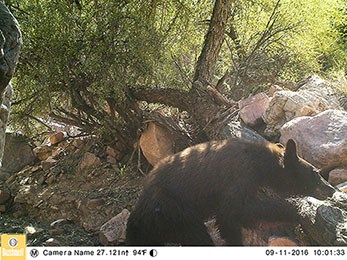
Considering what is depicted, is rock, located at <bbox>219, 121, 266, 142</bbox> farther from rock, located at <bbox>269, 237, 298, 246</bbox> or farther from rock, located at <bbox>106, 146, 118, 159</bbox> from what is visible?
rock, located at <bbox>269, 237, 298, 246</bbox>

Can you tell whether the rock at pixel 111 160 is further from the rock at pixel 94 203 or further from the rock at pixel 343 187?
the rock at pixel 343 187

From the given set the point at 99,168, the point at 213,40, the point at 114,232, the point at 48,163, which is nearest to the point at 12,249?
the point at 114,232

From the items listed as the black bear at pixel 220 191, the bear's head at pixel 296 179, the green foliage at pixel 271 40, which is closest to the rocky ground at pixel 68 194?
the black bear at pixel 220 191

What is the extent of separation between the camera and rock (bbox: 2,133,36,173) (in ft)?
16.8

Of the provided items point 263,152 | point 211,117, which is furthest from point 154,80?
point 263,152

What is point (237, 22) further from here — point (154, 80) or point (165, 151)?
point (165, 151)

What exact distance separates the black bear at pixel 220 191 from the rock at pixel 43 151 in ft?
8.52

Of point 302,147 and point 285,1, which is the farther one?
point 285,1

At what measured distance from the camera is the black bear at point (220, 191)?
8.54 ft

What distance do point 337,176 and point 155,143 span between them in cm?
158

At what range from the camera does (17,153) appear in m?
5.19

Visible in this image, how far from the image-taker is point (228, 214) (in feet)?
8.80

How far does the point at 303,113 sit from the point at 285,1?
2.11m

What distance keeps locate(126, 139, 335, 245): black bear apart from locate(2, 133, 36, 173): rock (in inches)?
108
